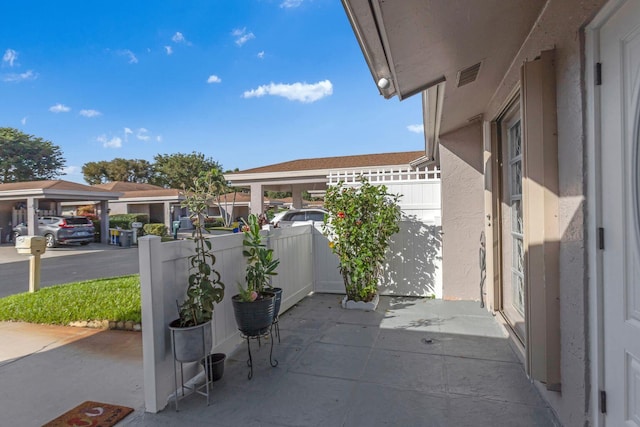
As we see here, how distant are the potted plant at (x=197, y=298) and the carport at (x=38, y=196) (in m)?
15.4

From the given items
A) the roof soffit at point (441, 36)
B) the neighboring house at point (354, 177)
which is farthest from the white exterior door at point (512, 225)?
the neighboring house at point (354, 177)

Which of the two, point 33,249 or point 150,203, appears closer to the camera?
point 33,249

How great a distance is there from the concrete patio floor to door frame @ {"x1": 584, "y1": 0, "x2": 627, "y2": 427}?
26.9 inches

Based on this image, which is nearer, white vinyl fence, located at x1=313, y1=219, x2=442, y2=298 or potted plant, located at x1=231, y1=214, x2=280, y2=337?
potted plant, located at x1=231, y1=214, x2=280, y2=337

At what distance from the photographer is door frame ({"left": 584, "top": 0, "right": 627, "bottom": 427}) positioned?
1.58 metres

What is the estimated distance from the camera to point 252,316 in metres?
2.84

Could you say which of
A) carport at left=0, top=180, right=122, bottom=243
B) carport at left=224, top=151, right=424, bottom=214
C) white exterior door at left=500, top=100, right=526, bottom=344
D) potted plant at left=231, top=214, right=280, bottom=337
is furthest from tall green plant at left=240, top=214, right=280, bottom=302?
carport at left=0, top=180, right=122, bottom=243

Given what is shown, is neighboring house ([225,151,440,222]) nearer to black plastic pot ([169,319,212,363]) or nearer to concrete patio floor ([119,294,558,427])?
concrete patio floor ([119,294,558,427])

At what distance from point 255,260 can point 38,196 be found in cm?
1574

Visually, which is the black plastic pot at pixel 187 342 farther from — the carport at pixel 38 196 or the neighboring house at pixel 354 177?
the carport at pixel 38 196

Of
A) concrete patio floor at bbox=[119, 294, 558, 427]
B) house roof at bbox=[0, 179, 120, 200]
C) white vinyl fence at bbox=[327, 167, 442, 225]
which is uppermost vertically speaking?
house roof at bbox=[0, 179, 120, 200]

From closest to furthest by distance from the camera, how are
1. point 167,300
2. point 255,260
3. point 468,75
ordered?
point 167,300 < point 468,75 < point 255,260

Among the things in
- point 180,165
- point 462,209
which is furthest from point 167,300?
point 180,165

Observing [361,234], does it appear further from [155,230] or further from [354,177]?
[155,230]
